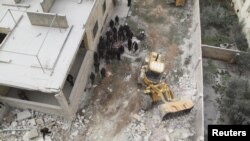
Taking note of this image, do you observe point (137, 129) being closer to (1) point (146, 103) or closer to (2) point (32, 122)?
(1) point (146, 103)

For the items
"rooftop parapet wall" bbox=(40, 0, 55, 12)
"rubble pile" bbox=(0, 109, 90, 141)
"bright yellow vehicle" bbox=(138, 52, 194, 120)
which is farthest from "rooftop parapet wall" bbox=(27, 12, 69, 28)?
"bright yellow vehicle" bbox=(138, 52, 194, 120)

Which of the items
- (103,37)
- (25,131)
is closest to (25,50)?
(25,131)

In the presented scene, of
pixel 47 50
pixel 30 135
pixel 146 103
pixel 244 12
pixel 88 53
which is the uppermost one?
pixel 47 50

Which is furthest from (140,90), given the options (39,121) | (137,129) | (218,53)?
(39,121)

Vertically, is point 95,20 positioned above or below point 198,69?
above

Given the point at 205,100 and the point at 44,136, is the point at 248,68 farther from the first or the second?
the point at 44,136

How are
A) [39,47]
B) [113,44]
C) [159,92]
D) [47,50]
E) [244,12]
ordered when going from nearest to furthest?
[47,50] → [39,47] → [159,92] → [113,44] → [244,12]

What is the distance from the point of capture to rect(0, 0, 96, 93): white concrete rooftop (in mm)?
12930

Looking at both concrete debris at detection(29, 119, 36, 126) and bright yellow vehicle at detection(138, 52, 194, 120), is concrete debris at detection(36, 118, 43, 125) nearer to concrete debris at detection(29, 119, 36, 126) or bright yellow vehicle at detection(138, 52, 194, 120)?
concrete debris at detection(29, 119, 36, 126)

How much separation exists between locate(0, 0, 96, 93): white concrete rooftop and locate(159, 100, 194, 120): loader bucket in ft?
17.2

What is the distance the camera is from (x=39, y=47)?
14094 millimetres

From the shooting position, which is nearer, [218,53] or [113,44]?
[218,53]

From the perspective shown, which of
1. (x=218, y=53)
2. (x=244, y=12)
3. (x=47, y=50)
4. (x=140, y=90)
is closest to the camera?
(x=47, y=50)

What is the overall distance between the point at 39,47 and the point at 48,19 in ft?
5.22
